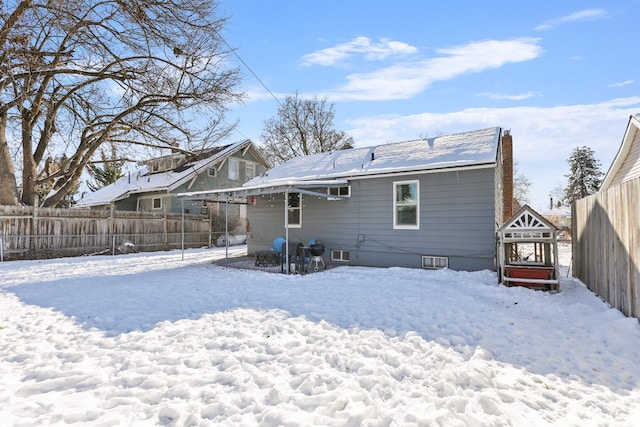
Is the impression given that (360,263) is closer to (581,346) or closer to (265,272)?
(265,272)

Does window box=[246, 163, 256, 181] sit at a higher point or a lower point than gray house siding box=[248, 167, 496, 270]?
higher

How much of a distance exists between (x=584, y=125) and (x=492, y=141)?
176 inches

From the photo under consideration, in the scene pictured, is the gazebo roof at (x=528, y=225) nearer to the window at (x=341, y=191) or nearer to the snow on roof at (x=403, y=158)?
the snow on roof at (x=403, y=158)

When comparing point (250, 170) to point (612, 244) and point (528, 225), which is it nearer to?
point (528, 225)

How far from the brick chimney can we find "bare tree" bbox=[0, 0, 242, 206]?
35.5 feet

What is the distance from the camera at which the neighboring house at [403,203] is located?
28.9 ft

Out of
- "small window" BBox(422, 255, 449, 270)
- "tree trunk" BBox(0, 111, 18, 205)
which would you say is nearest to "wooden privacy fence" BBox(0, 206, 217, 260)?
"tree trunk" BBox(0, 111, 18, 205)

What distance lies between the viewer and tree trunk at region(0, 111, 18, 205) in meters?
12.9

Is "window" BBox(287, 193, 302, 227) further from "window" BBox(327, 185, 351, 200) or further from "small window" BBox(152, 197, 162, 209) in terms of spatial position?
"small window" BBox(152, 197, 162, 209)

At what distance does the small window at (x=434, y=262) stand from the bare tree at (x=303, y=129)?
21244 mm

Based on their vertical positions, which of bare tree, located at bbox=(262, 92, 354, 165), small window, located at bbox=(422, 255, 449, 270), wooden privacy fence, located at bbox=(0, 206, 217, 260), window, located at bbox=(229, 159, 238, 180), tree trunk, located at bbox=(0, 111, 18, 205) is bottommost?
small window, located at bbox=(422, 255, 449, 270)

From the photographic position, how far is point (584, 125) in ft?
36.6

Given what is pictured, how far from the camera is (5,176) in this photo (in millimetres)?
13031

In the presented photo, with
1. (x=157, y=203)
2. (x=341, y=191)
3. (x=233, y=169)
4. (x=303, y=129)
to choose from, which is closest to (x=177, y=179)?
(x=157, y=203)
